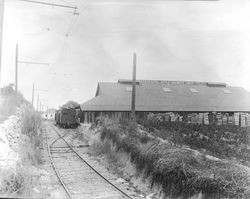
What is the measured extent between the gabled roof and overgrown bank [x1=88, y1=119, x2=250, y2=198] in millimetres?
22607

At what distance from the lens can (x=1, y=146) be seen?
9.89 metres

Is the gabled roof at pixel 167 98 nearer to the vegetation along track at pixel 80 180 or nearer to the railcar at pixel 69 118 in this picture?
the railcar at pixel 69 118

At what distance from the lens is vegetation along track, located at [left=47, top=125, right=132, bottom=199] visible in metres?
10.5

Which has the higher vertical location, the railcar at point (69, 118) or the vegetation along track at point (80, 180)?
the railcar at point (69, 118)

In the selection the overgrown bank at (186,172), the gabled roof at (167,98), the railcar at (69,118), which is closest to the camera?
the overgrown bank at (186,172)

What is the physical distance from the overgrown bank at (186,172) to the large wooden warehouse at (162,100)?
69.0 ft

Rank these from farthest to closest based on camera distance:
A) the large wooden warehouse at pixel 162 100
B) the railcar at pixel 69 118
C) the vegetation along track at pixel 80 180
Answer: the railcar at pixel 69 118 → the large wooden warehouse at pixel 162 100 → the vegetation along track at pixel 80 180

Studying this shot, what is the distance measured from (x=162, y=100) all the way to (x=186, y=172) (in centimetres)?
3125

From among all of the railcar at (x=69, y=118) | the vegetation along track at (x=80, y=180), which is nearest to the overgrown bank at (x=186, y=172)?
the vegetation along track at (x=80, y=180)

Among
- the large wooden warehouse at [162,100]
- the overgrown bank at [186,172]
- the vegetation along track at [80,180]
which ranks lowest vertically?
the vegetation along track at [80,180]

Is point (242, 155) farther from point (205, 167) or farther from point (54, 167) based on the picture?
point (54, 167)

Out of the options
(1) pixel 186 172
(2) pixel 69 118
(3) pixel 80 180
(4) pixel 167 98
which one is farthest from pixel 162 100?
(1) pixel 186 172

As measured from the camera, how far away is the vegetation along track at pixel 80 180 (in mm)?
10523

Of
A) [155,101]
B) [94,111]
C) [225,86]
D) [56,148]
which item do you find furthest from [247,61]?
[225,86]
